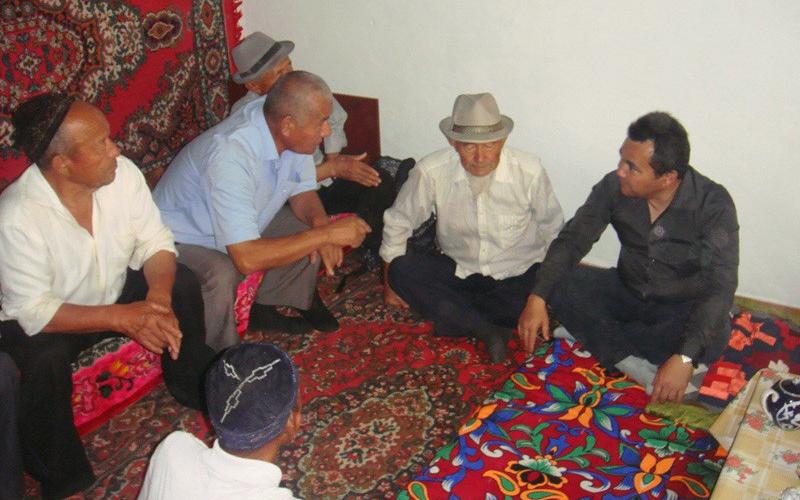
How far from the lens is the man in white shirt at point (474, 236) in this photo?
10.7ft

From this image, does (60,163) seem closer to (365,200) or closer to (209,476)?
(209,476)

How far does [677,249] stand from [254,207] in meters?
1.90

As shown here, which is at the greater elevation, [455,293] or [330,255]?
[330,255]

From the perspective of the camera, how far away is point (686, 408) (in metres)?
2.77

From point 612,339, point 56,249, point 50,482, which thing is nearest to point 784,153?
point 612,339

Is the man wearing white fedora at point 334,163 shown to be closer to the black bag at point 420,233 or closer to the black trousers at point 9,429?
the black bag at point 420,233

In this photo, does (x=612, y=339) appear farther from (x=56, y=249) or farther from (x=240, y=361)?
(x=56, y=249)

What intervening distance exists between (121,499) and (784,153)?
10.7ft

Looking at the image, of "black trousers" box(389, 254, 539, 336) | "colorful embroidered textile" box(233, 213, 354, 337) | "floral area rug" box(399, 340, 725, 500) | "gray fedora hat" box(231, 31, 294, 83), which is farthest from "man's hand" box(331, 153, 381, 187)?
"floral area rug" box(399, 340, 725, 500)

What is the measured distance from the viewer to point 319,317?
354 cm

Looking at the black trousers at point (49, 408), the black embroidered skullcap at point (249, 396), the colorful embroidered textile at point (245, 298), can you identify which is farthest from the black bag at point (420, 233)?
the black embroidered skullcap at point (249, 396)

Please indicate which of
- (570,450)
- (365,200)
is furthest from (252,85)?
(570,450)

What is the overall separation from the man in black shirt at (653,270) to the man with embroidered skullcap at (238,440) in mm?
1741

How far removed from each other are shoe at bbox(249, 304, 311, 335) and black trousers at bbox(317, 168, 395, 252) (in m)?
0.68
